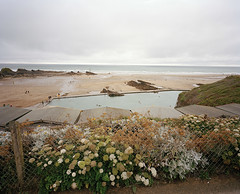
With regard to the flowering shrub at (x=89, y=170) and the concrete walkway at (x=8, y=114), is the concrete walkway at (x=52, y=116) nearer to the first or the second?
the concrete walkway at (x=8, y=114)

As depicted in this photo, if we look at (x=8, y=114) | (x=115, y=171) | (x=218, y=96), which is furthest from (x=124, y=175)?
(x=218, y=96)

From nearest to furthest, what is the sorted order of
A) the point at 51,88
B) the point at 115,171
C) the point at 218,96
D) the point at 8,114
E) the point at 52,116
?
1. the point at 115,171
2. the point at 52,116
3. the point at 8,114
4. the point at 218,96
5. the point at 51,88

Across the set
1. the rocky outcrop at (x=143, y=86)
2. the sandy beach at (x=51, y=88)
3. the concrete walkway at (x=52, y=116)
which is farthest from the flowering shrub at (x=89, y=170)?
the rocky outcrop at (x=143, y=86)

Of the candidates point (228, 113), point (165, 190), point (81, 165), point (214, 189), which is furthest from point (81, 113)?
point (228, 113)

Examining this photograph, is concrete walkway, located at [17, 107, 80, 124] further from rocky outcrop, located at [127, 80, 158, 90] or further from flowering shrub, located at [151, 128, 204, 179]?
rocky outcrop, located at [127, 80, 158, 90]

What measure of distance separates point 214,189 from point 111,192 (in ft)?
8.42

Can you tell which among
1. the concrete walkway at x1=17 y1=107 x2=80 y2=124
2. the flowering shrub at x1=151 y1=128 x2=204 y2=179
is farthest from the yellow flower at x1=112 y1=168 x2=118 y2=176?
the concrete walkway at x1=17 y1=107 x2=80 y2=124

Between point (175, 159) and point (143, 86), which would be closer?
point (175, 159)

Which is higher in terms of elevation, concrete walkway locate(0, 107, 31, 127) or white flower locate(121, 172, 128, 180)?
white flower locate(121, 172, 128, 180)

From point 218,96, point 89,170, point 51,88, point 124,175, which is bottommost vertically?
point 51,88

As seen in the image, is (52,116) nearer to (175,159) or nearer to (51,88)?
(175,159)

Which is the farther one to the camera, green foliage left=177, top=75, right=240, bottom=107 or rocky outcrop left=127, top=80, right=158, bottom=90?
rocky outcrop left=127, top=80, right=158, bottom=90

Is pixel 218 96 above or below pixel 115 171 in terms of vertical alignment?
above

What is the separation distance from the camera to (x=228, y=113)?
24.8 ft
